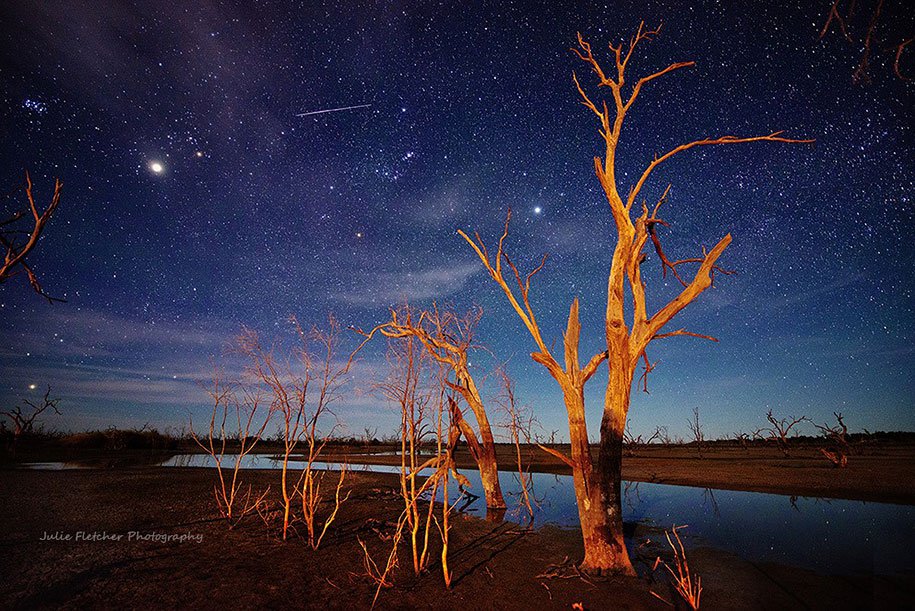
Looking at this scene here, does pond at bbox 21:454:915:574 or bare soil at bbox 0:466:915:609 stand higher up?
bare soil at bbox 0:466:915:609

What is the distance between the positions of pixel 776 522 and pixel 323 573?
14778mm

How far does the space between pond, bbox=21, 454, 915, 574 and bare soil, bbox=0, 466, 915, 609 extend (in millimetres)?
1324

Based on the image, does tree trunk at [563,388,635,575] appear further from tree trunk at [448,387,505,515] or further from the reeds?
tree trunk at [448,387,505,515]

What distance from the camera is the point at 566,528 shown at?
12.7 m

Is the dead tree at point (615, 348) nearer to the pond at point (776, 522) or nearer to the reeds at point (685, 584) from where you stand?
the reeds at point (685, 584)

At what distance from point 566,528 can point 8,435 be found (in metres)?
52.3

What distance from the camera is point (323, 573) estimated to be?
25.2ft

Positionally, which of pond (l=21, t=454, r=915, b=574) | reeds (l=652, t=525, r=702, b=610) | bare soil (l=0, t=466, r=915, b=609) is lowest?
pond (l=21, t=454, r=915, b=574)

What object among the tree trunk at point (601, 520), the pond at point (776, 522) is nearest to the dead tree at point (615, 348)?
the tree trunk at point (601, 520)

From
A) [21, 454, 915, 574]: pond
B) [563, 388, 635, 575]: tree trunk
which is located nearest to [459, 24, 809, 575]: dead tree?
[563, 388, 635, 575]: tree trunk

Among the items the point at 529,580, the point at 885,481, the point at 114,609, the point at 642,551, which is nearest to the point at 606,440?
the point at 529,580

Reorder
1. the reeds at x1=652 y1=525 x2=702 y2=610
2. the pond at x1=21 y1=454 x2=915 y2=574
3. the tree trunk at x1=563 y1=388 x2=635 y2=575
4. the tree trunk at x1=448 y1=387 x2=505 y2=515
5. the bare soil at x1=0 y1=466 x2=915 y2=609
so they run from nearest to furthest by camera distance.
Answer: the reeds at x1=652 y1=525 x2=702 y2=610
the bare soil at x1=0 y1=466 x2=915 y2=609
the tree trunk at x1=563 y1=388 x2=635 y2=575
the pond at x1=21 y1=454 x2=915 y2=574
the tree trunk at x1=448 y1=387 x2=505 y2=515

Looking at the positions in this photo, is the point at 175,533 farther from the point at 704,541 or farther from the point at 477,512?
the point at 704,541

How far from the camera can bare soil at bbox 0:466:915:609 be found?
21.4ft
